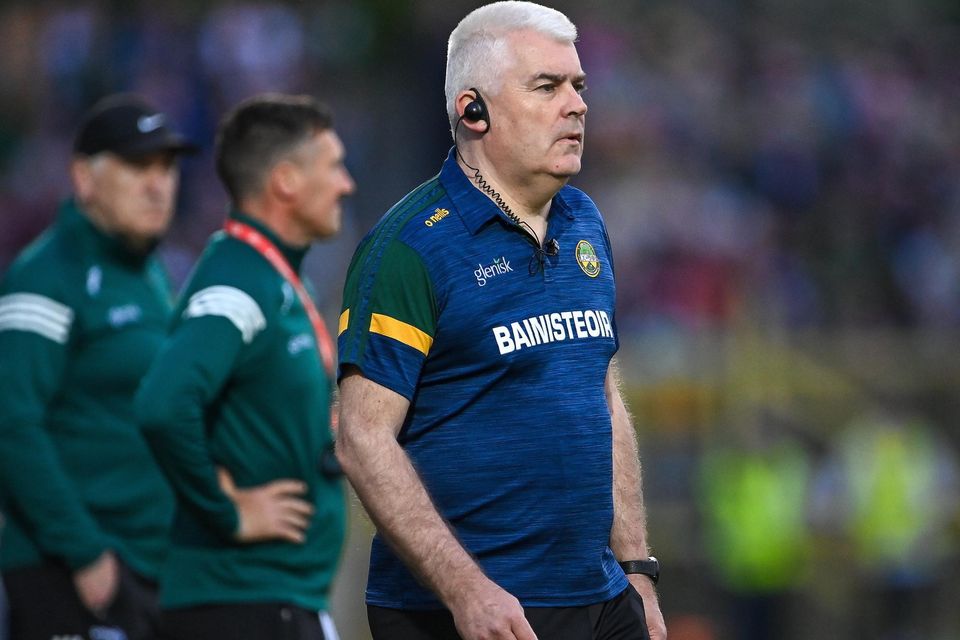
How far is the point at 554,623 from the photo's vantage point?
13.5 feet

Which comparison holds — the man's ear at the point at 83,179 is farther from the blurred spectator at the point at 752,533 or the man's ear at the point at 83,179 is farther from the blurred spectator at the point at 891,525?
the blurred spectator at the point at 891,525

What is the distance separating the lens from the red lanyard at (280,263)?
5.95m

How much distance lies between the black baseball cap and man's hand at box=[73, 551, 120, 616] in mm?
1643

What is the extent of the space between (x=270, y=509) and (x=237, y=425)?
32 centimetres

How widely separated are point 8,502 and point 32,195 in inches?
435

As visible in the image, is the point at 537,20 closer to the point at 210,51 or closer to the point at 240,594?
the point at 240,594

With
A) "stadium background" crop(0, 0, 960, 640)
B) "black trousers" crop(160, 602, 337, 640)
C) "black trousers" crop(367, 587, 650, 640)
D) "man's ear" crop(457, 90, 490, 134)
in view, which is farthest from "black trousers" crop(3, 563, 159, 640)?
"stadium background" crop(0, 0, 960, 640)

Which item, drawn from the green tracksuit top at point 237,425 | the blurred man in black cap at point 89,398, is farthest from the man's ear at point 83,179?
the green tracksuit top at point 237,425

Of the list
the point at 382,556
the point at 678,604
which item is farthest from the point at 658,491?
the point at 382,556

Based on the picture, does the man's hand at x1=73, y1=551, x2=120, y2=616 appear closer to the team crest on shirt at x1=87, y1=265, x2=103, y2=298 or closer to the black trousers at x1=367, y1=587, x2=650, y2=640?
the team crest on shirt at x1=87, y1=265, x2=103, y2=298

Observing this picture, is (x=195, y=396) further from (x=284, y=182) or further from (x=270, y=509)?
(x=284, y=182)

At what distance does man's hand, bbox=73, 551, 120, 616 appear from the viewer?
606 cm

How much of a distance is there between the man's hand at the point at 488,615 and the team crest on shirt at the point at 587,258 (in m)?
0.92

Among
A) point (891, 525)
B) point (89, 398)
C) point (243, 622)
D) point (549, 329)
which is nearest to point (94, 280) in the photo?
point (89, 398)
